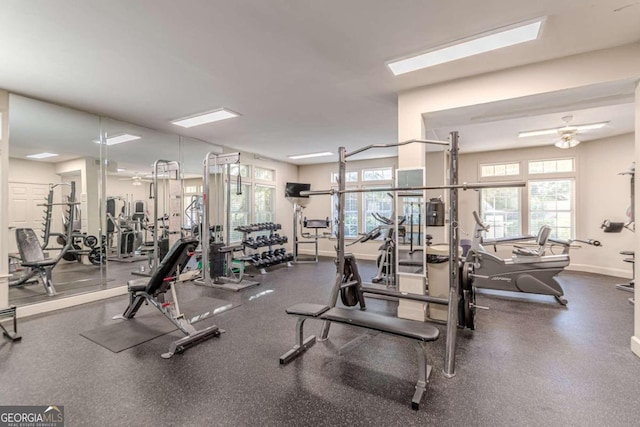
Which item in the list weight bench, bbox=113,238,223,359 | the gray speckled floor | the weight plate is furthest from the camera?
the weight plate

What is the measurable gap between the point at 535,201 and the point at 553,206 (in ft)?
1.11

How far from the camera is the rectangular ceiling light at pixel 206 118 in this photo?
14.0 ft

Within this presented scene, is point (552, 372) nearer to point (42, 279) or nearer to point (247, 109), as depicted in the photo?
point (247, 109)

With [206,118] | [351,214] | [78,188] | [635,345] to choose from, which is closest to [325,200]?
[351,214]

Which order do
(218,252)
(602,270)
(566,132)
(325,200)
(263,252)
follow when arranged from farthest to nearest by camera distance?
(325,200) < (263,252) < (602,270) < (218,252) < (566,132)

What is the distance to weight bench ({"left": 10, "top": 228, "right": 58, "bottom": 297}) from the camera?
13.0ft

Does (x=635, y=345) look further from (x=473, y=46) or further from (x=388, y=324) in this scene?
(x=473, y=46)

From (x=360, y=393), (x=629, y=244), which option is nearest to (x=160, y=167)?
(x=360, y=393)

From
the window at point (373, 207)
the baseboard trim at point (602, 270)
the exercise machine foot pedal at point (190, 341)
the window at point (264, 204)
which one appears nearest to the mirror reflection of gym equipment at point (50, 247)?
the exercise machine foot pedal at point (190, 341)

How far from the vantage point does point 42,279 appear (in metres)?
4.05

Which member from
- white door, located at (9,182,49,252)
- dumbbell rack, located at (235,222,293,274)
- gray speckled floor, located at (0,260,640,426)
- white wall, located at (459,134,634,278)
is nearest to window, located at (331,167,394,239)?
dumbbell rack, located at (235,222,293,274)

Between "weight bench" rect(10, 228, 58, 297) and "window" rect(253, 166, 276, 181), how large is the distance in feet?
14.5

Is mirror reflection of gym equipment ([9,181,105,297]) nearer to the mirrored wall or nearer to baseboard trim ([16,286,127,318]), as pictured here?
the mirrored wall

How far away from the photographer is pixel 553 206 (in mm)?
6293
